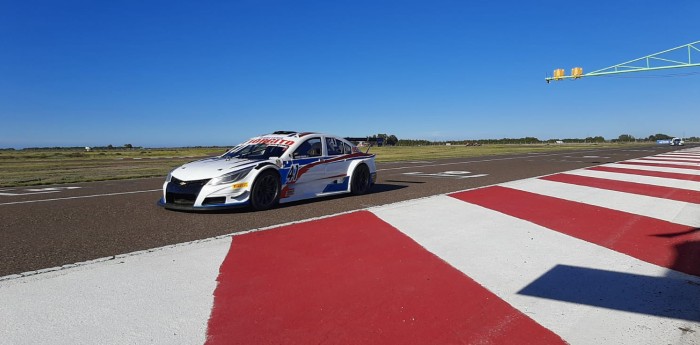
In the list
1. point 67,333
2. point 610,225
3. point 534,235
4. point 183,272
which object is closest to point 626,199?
point 610,225

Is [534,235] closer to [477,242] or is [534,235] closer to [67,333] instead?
[477,242]

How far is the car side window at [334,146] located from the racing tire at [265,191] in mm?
1732

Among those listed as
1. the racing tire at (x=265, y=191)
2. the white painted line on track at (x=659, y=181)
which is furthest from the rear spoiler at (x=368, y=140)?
the white painted line on track at (x=659, y=181)

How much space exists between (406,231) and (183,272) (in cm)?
266

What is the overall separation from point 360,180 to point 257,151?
2.53 metres

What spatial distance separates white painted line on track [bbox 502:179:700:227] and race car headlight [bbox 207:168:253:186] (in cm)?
578

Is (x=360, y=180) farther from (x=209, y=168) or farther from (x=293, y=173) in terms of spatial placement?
(x=209, y=168)

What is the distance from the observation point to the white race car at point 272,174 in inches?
275

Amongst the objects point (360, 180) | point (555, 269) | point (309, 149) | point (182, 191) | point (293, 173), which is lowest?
point (555, 269)

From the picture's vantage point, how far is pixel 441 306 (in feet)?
9.89

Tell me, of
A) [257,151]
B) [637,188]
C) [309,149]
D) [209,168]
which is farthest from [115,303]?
[637,188]

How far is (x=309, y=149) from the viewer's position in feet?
28.1

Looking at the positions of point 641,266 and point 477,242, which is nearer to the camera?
point 641,266

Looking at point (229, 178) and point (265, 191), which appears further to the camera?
point (265, 191)
